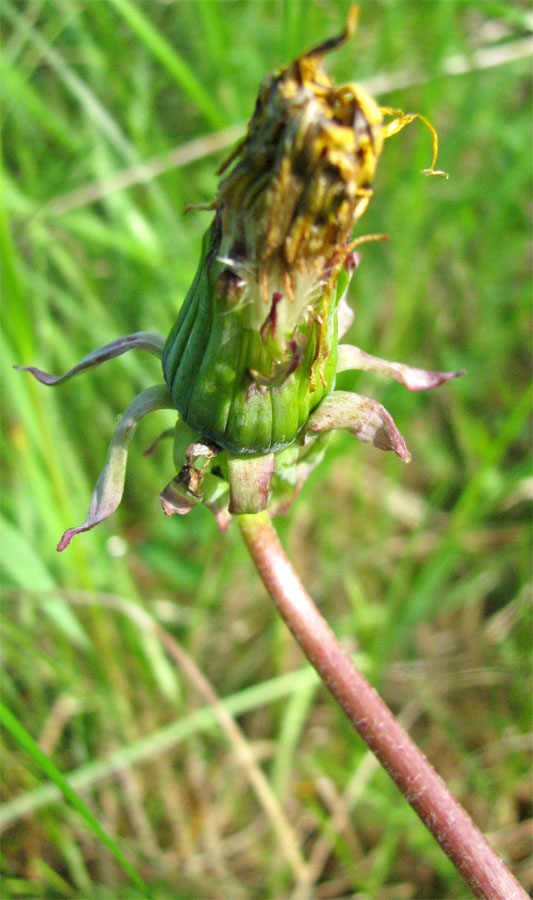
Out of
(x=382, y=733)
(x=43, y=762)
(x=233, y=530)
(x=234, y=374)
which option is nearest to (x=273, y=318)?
(x=234, y=374)

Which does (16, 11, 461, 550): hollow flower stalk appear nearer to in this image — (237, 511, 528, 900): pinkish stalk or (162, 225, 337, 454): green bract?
(162, 225, 337, 454): green bract

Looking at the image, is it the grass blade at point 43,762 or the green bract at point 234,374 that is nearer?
the green bract at point 234,374

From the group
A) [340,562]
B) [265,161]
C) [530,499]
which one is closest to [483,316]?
[530,499]

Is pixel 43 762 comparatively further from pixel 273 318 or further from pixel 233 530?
pixel 233 530

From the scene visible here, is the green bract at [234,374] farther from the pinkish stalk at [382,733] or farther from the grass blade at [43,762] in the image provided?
the grass blade at [43,762]

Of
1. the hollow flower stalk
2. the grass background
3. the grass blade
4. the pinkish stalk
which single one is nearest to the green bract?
the hollow flower stalk

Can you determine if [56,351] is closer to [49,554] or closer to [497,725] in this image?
[49,554]

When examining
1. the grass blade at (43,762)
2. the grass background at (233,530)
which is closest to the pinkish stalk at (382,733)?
the grass blade at (43,762)
